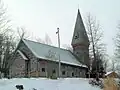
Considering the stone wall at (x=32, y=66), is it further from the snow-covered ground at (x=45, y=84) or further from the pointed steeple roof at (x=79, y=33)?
the snow-covered ground at (x=45, y=84)

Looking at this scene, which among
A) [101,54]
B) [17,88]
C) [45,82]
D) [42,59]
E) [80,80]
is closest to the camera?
[17,88]

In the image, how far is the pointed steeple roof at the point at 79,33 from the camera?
184 ft

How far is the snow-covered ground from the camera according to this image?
2467 centimetres

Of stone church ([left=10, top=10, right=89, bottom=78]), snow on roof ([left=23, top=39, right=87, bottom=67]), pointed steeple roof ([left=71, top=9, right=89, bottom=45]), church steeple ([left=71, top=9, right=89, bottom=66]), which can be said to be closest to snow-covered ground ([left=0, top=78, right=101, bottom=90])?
stone church ([left=10, top=10, right=89, bottom=78])

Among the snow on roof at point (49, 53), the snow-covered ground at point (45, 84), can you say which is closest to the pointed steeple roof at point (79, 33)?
the snow on roof at point (49, 53)

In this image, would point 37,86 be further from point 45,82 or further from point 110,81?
point 110,81

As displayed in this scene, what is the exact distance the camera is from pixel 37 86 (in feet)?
83.2

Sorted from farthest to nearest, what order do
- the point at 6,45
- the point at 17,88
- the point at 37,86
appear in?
the point at 6,45 < the point at 37,86 < the point at 17,88

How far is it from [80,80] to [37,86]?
753 cm

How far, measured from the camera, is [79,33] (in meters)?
56.9

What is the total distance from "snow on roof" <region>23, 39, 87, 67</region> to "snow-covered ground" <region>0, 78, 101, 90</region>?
1545 cm

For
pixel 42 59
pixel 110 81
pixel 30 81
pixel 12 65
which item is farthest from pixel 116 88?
pixel 12 65

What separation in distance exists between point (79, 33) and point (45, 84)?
31.5 metres

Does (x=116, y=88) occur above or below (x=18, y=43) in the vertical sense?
below
